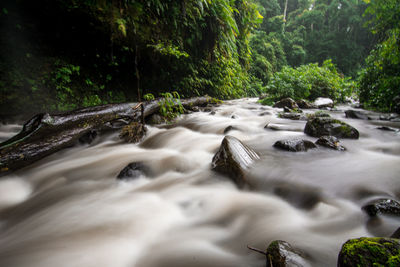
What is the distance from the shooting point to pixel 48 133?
2.61 metres

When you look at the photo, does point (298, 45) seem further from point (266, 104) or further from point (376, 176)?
point (376, 176)

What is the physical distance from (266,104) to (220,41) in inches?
131

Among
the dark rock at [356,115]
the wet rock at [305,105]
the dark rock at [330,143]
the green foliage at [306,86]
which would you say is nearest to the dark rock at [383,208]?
the dark rock at [330,143]

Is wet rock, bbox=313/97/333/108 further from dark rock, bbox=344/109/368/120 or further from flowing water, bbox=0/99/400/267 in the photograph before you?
flowing water, bbox=0/99/400/267

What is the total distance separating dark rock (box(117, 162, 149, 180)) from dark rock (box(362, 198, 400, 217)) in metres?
2.11

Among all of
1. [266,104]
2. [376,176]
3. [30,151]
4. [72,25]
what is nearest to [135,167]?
[30,151]

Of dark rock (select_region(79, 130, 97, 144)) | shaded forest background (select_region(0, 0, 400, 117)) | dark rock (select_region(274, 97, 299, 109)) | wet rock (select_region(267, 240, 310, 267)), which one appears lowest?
dark rock (select_region(274, 97, 299, 109))

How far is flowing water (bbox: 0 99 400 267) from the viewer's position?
1.20 metres

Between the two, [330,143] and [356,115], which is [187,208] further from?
[356,115]

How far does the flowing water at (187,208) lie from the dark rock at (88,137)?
424 millimetres

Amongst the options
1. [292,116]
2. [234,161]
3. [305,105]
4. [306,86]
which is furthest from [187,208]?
[306,86]

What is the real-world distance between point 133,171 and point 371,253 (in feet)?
6.93

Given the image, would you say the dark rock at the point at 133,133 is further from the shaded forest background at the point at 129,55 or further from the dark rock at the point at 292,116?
the dark rock at the point at 292,116

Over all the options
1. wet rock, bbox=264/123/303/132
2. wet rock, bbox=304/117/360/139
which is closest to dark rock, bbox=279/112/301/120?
wet rock, bbox=264/123/303/132
